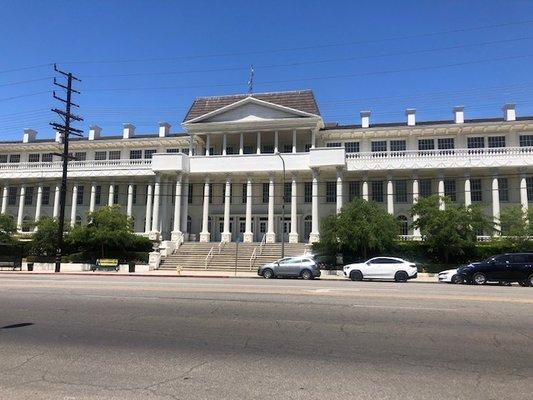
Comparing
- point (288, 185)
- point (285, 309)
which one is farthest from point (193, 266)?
point (285, 309)

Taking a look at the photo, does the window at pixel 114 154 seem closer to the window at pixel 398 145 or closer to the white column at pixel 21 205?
the white column at pixel 21 205

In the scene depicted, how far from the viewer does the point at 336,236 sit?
34344mm

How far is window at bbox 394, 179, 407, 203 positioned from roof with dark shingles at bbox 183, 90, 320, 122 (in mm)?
10365

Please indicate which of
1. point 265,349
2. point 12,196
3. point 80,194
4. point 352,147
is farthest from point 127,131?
point 265,349

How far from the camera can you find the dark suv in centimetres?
2289

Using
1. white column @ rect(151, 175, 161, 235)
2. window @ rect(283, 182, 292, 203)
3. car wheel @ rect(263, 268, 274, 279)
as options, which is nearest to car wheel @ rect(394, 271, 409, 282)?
car wheel @ rect(263, 268, 274, 279)

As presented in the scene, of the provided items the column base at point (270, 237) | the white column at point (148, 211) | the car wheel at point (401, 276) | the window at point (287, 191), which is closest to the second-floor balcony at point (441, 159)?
the window at point (287, 191)

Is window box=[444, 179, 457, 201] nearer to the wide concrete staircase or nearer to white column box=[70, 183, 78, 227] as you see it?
the wide concrete staircase

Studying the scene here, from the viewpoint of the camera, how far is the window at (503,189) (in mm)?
42281

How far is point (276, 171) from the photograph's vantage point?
4431cm

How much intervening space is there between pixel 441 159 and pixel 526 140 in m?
9.14

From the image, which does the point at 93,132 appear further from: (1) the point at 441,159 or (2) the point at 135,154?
(1) the point at 441,159

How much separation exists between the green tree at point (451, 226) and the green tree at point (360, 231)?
2412 millimetres

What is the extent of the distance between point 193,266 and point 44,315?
2726cm
